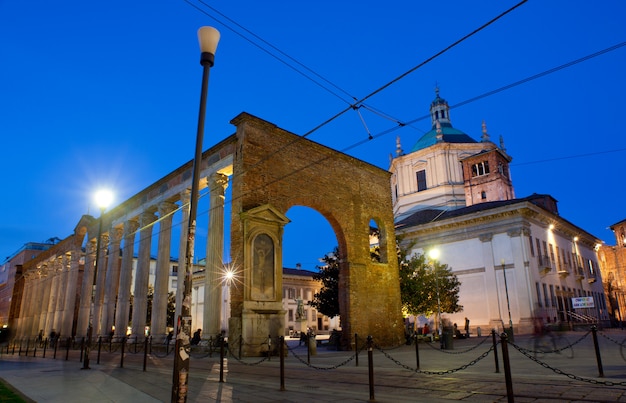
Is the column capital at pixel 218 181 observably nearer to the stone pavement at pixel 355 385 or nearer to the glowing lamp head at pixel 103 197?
the glowing lamp head at pixel 103 197

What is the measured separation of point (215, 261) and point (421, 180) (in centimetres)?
3827

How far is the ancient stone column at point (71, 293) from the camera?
3428cm

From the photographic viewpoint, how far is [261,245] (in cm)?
1738

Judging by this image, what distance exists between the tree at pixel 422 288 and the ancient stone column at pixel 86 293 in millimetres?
22200

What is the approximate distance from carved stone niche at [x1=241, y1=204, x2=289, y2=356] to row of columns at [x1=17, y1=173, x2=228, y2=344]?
81.4 inches

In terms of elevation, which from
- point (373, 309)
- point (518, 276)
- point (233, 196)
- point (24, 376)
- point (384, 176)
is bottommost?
point (24, 376)

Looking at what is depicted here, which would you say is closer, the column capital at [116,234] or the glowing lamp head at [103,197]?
the glowing lamp head at [103,197]

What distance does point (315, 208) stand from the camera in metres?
20.0

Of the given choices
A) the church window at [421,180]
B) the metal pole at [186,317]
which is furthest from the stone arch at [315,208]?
the church window at [421,180]

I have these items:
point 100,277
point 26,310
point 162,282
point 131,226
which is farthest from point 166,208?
point 26,310

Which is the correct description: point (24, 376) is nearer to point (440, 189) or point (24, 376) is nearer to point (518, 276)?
point (518, 276)

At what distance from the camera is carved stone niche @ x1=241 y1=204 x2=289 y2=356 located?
1608 cm

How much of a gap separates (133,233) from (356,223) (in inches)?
568

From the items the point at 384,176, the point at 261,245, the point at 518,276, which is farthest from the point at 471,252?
the point at 261,245
